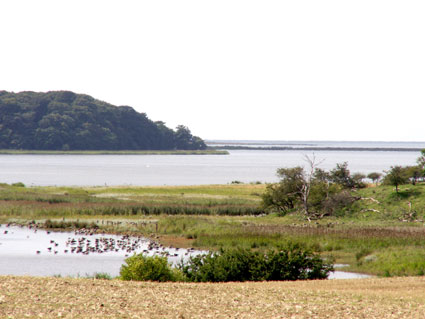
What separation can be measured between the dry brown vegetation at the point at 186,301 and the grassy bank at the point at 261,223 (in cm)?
989

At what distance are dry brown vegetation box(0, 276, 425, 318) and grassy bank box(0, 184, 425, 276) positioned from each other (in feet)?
32.5

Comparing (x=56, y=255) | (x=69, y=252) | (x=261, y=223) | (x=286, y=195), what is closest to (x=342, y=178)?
(x=286, y=195)

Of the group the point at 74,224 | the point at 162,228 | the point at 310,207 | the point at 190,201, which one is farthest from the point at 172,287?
the point at 190,201

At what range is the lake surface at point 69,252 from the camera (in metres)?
30.4

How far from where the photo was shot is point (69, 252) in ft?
122

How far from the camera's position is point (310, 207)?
54906 millimetres

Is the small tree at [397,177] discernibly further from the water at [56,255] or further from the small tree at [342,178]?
the water at [56,255]

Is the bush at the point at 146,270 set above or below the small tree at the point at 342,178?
below

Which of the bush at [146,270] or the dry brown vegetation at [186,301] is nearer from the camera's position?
the dry brown vegetation at [186,301]

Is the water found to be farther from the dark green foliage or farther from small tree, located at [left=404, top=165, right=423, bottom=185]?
small tree, located at [left=404, top=165, right=423, bottom=185]

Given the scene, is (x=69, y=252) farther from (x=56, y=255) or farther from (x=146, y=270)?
(x=146, y=270)

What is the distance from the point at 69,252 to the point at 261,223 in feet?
59.0

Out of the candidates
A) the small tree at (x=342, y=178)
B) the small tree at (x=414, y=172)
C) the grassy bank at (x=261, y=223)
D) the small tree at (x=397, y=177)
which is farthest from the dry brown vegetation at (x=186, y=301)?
the small tree at (x=342, y=178)

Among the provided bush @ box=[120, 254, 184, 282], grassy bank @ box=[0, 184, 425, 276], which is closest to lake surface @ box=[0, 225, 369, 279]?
grassy bank @ box=[0, 184, 425, 276]
